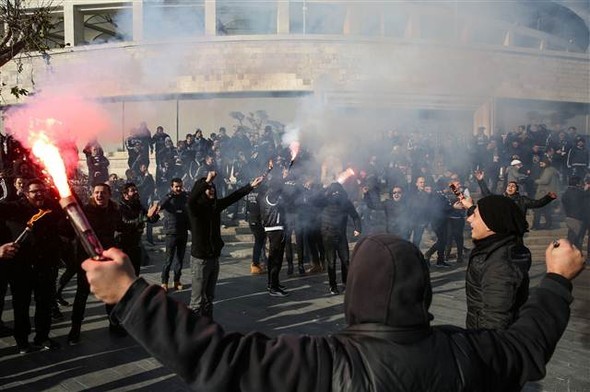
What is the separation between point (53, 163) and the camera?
7.02 feet

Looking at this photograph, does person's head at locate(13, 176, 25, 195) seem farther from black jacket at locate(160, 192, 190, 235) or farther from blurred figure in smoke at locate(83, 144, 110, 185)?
blurred figure in smoke at locate(83, 144, 110, 185)

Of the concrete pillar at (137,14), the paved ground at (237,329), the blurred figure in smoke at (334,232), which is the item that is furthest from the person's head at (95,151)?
the blurred figure in smoke at (334,232)

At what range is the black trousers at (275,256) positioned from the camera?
7.62 metres

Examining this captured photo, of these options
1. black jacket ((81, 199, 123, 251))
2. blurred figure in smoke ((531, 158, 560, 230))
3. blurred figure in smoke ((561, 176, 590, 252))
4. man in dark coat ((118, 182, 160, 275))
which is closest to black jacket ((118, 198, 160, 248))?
man in dark coat ((118, 182, 160, 275))

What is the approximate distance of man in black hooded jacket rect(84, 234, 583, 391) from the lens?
1.31 meters

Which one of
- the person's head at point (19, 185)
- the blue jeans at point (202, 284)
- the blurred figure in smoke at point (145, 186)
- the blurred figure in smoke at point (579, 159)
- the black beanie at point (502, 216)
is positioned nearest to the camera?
the black beanie at point (502, 216)

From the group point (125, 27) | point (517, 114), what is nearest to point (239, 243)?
point (125, 27)

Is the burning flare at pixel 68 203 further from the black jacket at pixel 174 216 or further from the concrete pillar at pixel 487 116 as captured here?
the concrete pillar at pixel 487 116

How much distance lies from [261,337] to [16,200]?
486 cm

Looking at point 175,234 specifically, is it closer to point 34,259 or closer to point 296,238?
point 296,238

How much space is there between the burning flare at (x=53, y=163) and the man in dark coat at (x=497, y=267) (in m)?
2.26

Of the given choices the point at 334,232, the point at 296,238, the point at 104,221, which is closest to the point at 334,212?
the point at 334,232

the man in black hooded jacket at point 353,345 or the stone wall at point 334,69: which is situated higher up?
the stone wall at point 334,69

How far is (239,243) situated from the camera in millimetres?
11984
